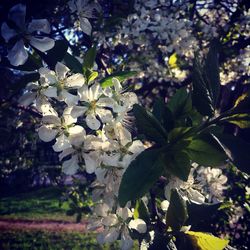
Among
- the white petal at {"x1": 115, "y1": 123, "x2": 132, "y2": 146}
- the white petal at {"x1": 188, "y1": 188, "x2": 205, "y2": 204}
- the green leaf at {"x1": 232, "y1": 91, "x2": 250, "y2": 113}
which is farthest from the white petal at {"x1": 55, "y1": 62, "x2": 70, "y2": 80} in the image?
the white petal at {"x1": 188, "y1": 188, "x2": 205, "y2": 204}

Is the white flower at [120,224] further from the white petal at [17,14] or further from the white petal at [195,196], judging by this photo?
the white petal at [17,14]

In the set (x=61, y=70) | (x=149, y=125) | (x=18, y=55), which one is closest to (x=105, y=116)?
(x=149, y=125)

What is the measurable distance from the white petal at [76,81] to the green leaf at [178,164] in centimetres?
47

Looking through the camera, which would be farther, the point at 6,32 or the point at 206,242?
the point at 206,242

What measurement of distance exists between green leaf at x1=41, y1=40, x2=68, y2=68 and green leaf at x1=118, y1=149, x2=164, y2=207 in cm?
58

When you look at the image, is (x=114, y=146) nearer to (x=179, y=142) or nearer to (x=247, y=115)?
(x=179, y=142)

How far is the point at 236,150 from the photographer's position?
1.13m

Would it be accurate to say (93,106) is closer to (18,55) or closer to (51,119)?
(51,119)

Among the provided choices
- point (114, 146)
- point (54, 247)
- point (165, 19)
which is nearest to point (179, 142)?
point (114, 146)

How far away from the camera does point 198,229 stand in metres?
1.68

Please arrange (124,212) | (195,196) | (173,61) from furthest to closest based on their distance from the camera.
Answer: (173,61), (195,196), (124,212)

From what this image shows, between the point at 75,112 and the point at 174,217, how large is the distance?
63cm

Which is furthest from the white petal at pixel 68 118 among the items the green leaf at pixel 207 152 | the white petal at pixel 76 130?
the green leaf at pixel 207 152

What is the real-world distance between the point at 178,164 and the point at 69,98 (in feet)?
1.69
